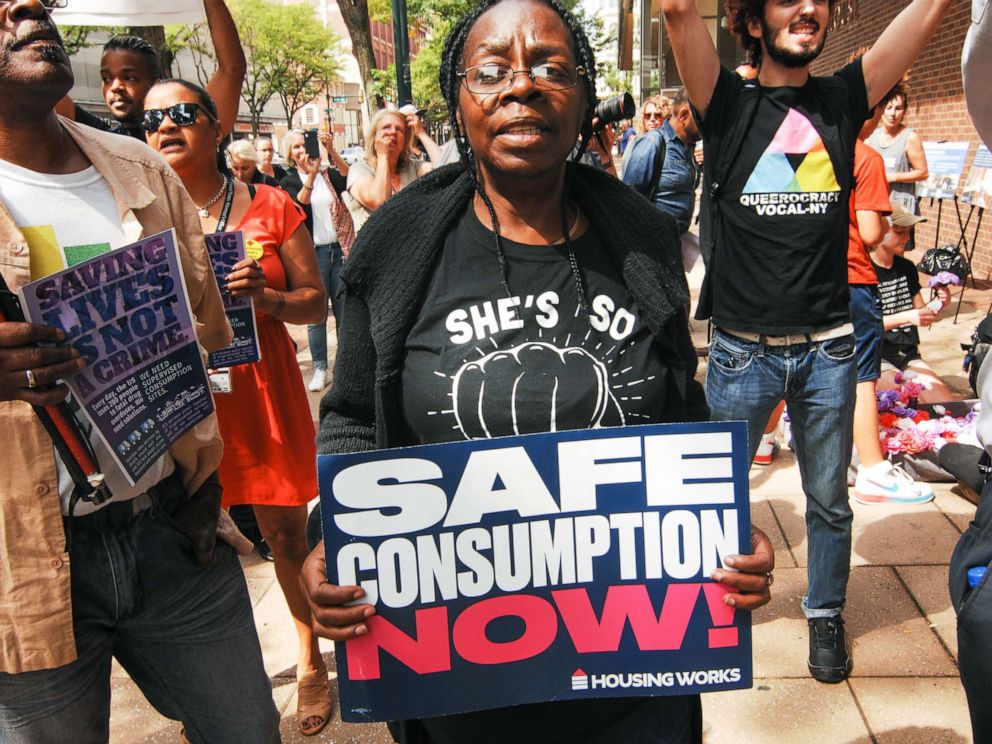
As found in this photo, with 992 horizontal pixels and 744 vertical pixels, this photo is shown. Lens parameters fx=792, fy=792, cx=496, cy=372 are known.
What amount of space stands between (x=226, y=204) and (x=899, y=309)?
421 cm

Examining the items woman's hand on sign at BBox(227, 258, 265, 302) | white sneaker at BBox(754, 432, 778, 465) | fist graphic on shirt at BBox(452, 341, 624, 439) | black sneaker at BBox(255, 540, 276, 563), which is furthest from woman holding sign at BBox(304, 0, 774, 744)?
white sneaker at BBox(754, 432, 778, 465)

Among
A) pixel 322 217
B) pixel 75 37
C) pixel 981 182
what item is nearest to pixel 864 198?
pixel 981 182

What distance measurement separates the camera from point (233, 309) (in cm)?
270

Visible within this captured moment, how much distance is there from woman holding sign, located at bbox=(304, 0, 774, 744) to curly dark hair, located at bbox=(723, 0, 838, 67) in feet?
4.43

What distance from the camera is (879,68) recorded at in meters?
2.70

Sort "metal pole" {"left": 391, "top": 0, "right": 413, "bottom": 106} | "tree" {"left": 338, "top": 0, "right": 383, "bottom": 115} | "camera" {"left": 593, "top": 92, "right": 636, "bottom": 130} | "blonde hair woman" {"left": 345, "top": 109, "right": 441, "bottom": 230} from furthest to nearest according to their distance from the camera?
"tree" {"left": 338, "top": 0, "right": 383, "bottom": 115}
"metal pole" {"left": 391, "top": 0, "right": 413, "bottom": 106}
"blonde hair woman" {"left": 345, "top": 109, "right": 441, "bottom": 230}
"camera" {"left": 593, "top": 92, "right": 636, "bottom": 130}

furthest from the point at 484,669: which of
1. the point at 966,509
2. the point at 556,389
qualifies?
the point at 966,509

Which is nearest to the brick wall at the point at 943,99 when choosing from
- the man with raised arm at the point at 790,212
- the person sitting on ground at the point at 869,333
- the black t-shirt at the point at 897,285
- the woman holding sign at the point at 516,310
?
the black t-shirt at the point at 897,285

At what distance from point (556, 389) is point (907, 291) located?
4.40 m

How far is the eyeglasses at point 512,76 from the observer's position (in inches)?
61.7

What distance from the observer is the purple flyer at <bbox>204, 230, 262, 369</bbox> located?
8.52 ft

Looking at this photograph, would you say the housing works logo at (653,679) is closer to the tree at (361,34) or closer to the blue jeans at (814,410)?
the blue jeans at (814,410)

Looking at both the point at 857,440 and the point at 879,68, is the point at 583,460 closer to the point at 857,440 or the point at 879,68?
the point at 879,68

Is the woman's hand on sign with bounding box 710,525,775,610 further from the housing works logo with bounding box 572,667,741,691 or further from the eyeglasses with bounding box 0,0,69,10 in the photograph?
the eyeglasses with bounding box 0,0,69,10
